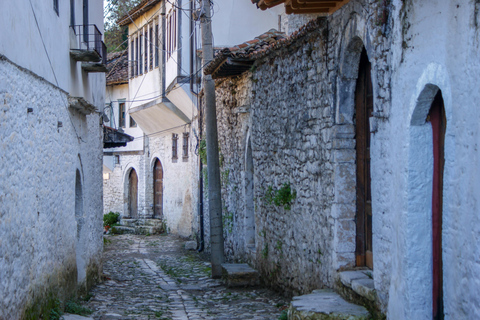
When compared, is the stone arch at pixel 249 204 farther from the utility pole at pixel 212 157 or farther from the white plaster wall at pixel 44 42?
the white plaster wall at pixel 44 42

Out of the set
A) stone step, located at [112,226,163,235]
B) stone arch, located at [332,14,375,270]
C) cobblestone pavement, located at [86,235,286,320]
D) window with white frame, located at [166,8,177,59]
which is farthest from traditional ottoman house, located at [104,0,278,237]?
stone arch, located at [332,14,375,270]

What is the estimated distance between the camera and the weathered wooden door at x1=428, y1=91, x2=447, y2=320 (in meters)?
4.71

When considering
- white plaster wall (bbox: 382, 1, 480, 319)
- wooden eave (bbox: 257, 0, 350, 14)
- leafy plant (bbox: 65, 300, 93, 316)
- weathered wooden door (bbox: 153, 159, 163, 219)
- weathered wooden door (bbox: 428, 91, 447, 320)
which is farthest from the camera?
weathered wooden door (bbox: 153, 159, 163, 219)

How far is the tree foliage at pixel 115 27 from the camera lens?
31.4m

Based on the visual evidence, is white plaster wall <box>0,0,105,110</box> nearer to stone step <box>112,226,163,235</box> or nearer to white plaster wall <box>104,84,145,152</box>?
stone step <box>112,226,163,235</box>

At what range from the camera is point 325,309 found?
5918 mm

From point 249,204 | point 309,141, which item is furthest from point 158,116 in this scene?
point 309,141

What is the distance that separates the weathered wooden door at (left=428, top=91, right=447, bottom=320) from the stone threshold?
1027mm

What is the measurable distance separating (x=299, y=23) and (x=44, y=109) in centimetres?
560

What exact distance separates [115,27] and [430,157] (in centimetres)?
2929

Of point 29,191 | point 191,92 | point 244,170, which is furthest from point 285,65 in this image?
point 191,92

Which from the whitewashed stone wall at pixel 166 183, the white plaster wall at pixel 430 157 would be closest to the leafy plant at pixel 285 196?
the white plaster wall at pixel 430 157

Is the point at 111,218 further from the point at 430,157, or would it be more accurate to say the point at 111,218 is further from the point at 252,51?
the point at 430,157

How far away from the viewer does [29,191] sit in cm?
657
